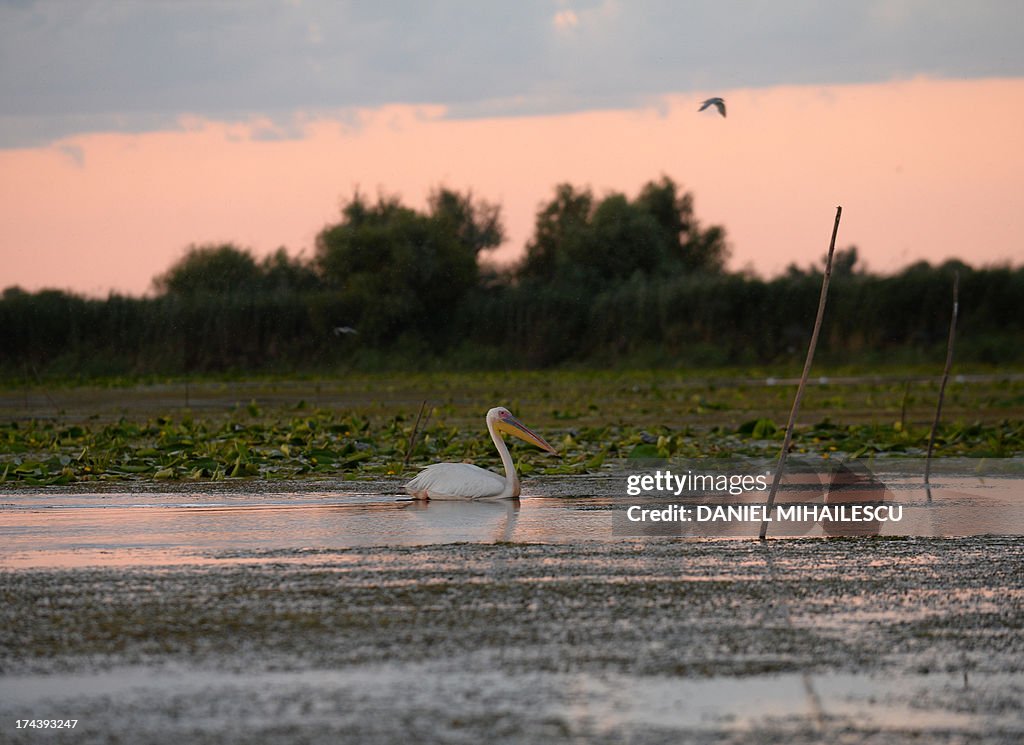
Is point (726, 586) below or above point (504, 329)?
below

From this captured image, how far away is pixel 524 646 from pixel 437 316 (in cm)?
4320

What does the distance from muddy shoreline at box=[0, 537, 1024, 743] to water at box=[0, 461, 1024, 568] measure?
0.72m

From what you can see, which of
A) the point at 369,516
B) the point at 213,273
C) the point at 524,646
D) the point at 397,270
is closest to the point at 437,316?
the point at 397,270

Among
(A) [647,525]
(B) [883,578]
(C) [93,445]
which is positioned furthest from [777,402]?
(B) [883,578]

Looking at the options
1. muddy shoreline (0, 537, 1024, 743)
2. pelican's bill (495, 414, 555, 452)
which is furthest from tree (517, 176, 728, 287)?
muddy shoreline (0, 537, 1024, 743)

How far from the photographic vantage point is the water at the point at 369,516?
9.70 meters

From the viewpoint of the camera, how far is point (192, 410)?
2772 centimetres

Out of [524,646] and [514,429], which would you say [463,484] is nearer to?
[514,429]

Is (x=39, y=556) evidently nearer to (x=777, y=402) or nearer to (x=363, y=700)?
(x=363, y=700)

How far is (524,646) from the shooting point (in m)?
6.41

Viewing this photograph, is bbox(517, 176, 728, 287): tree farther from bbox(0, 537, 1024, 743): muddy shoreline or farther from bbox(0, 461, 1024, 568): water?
bbox(0, 537, 1024, 743): muddy shoreline

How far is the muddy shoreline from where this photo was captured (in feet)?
17.3

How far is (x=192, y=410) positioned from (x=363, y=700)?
902 inches

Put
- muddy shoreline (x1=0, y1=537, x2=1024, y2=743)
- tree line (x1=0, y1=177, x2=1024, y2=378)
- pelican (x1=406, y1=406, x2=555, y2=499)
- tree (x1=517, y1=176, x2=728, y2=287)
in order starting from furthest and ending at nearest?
tree (x1=517, y1=176, x2=728, y2=287)
tree line (x1=0, y1=177, x2=1024, y2=378)
pelican (x1=406, y1=406, x2=555, y2=499)
muddy shoreline (x1=0, y1=537, x2=1024, y2=743)
